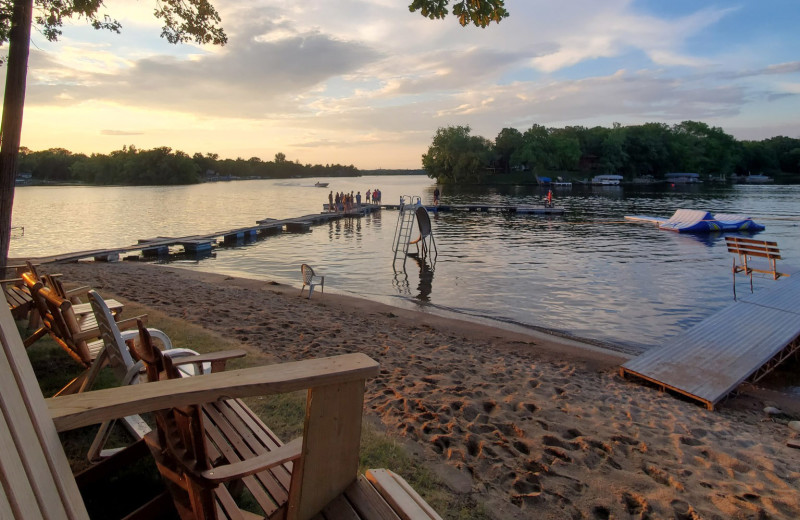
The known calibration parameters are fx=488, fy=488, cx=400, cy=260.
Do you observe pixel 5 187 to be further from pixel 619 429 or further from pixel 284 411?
pixel 619 429

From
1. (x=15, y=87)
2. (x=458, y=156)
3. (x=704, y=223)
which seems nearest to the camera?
(x=15, y=87)

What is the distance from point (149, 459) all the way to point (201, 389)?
98.9 inches

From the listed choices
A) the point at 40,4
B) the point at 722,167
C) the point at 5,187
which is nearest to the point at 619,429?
the point at 5,187

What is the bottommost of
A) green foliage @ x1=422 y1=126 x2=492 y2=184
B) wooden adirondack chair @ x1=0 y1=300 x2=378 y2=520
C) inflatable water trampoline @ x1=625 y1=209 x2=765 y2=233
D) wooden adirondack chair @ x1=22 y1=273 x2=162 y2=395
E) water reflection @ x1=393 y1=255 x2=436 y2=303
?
water reflection @ x1=393 y1=255 x2=436 y2=303

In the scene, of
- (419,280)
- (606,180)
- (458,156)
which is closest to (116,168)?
(458,156)

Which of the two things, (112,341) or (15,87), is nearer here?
(112,341)

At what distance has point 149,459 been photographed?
12.0ft

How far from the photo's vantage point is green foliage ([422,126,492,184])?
111 meters

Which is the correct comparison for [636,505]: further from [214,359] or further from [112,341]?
[112,341]

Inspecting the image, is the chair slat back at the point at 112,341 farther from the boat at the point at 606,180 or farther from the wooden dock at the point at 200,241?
the boat at the point at 606,180

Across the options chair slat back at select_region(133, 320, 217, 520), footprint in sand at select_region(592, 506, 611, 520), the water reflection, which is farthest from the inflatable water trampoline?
chair slat back at select_region(133, 320, 217, 520)

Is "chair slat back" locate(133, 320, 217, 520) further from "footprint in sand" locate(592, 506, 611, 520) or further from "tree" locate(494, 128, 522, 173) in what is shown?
"tree" locate(494, 128, 522, 173)

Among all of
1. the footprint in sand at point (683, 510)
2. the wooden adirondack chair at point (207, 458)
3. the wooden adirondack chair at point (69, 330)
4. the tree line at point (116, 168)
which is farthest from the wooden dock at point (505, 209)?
the tree line at point (116, 168)

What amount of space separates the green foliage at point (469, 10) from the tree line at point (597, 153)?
4233 inches
